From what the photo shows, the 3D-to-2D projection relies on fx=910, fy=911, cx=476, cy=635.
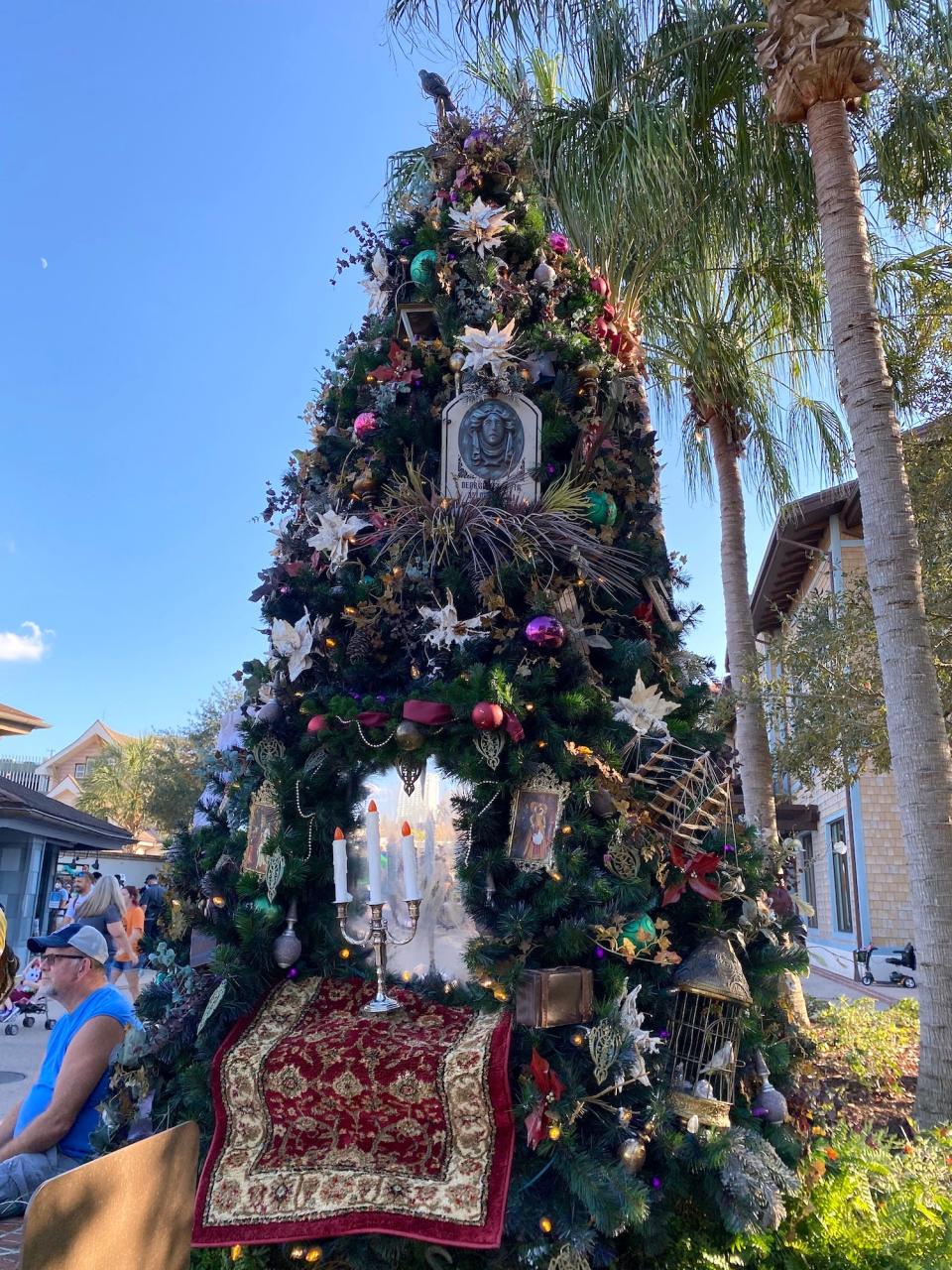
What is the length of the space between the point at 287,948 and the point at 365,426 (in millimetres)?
2938

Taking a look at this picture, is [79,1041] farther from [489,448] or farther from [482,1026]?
[489,448]

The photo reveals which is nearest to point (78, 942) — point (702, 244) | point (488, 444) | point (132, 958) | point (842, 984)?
point (488, 444)

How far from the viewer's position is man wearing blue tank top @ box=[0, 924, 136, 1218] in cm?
349

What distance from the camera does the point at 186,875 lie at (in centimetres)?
481

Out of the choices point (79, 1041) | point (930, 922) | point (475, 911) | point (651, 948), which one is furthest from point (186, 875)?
point (930, 922)

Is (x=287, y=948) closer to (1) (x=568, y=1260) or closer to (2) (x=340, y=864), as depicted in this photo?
(2) (x=340, y=864)

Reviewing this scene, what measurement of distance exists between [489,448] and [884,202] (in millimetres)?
4776

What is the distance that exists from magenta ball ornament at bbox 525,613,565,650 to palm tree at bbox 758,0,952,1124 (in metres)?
2.57

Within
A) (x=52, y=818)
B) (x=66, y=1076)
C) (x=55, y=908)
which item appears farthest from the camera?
(x=55, y=908)

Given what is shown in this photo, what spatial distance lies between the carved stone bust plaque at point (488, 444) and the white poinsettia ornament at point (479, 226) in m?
1.02

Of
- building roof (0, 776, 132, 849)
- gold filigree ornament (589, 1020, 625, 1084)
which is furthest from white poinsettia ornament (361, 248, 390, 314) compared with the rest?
building roof (0, 776, 132, 849)

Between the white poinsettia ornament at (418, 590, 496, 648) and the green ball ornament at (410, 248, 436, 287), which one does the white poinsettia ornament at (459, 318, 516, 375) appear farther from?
the white poinsettia ornament at (418, 590, 496, 648)

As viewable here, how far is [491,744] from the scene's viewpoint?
425 centimetres

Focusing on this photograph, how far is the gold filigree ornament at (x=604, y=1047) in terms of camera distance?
12.0ft
